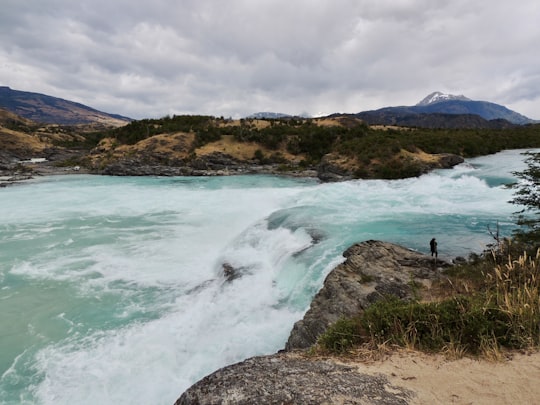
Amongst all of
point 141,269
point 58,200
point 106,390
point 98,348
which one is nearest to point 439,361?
point 106,390

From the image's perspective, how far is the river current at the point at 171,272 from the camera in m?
7.32

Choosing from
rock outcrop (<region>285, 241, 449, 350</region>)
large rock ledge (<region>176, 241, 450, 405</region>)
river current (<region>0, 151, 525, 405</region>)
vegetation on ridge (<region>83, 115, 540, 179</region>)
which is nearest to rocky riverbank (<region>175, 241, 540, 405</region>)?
large rock ledge (<region>176, 241, 450, 405</region>)

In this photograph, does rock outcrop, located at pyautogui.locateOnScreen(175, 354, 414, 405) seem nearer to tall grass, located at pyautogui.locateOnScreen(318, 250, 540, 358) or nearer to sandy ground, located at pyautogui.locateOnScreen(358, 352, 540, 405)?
sandy ground, located at pyautogui.locateOnScreen(358, 352, 540, 405)

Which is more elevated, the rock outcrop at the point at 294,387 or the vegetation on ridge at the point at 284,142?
the vegetation on ridge at the point at 284,142

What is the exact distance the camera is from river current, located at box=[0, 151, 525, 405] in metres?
7.32

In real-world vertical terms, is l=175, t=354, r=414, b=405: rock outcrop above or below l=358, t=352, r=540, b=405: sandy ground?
below

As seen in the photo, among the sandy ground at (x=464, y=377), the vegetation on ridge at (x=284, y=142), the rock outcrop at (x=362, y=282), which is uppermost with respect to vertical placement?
the vegetation on ridge at (x=284, y=142)

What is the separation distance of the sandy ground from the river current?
156 inches

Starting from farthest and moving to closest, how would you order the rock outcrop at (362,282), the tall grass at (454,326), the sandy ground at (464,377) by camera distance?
the rock outcrop at (362,282), the tall grass at (454,326), the sandy ground at (464,377)

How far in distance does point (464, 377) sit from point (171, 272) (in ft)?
34.1

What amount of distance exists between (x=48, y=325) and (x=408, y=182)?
2592 centimetres

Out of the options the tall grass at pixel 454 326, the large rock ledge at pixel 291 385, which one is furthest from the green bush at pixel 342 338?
the large rock ledge at pixel 291 385

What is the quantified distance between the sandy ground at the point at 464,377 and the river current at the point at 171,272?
3967 mm

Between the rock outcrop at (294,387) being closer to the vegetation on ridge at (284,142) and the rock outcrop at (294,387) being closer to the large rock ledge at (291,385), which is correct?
the large rock ledge at (291,385)
